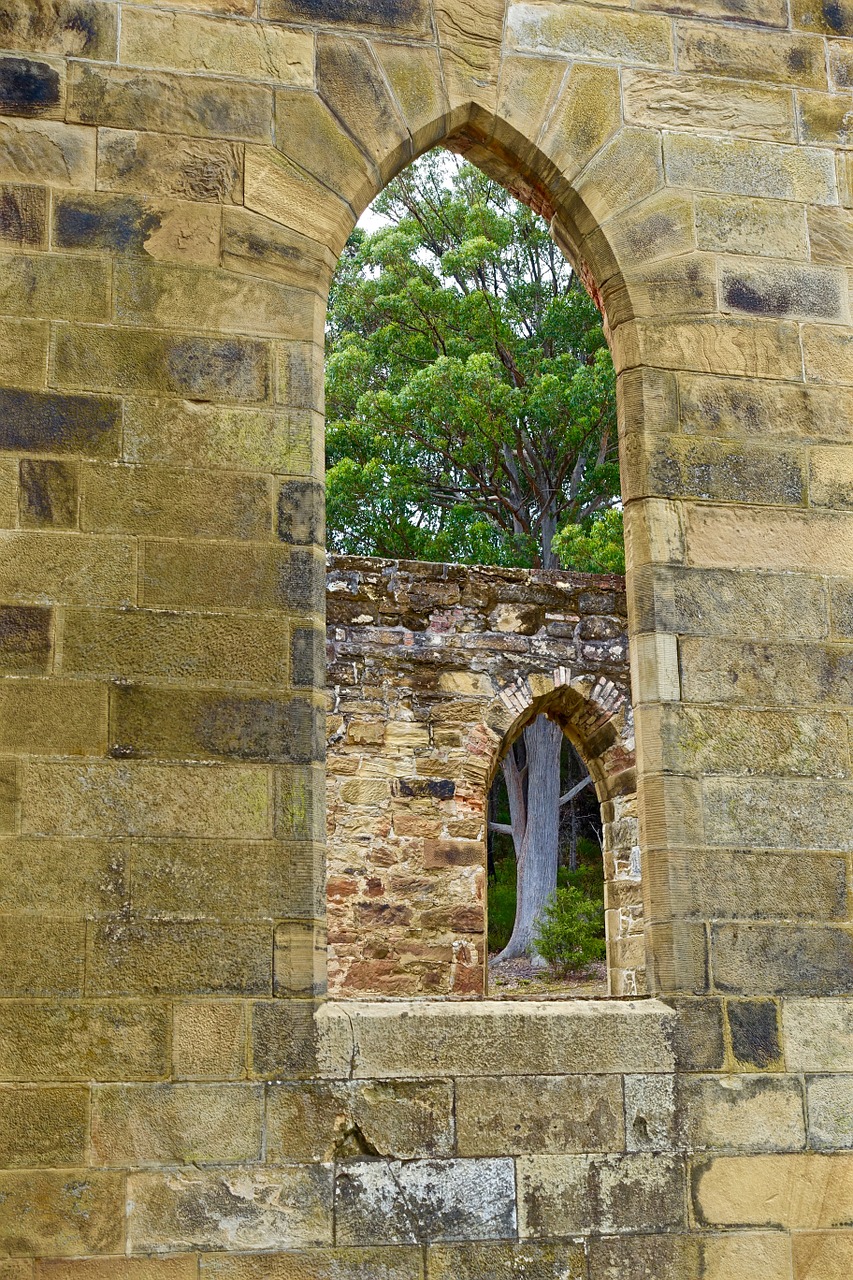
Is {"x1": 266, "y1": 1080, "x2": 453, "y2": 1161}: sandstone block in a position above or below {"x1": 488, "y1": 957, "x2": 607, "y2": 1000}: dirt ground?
above

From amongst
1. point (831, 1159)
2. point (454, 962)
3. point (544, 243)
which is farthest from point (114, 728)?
point (544, 243)

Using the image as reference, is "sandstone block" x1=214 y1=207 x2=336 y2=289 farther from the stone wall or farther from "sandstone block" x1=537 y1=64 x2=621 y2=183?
the stone wall

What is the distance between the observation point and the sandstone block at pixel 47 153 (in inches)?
164

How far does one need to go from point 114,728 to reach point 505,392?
1195 cm

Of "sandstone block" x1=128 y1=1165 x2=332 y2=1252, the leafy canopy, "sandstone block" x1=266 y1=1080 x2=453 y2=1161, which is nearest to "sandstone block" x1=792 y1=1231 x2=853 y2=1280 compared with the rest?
"sandstone block" x1=266 y1=1080 x2=453 y2=1161

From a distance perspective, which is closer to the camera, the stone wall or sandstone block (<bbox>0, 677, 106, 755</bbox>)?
sandstone block (<bbox>0, 677, 106, 755</bbox>)

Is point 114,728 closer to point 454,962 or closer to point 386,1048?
→ point 386,1048

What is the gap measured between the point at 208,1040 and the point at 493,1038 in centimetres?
78

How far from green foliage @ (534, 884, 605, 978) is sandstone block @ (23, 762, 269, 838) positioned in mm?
9764

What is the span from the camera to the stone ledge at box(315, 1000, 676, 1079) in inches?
151

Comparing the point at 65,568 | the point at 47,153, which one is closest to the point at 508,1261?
the point at 65,568

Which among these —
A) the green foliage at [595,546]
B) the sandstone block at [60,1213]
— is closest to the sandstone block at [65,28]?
the sandstone block at [60,1213]

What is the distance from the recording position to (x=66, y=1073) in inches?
146

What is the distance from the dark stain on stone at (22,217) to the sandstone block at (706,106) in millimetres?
1941
